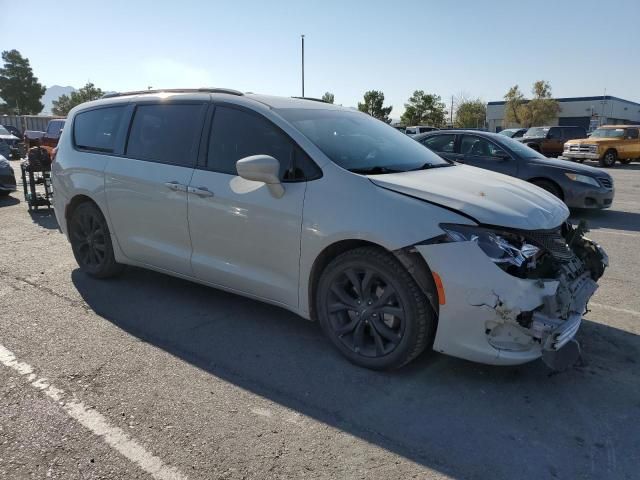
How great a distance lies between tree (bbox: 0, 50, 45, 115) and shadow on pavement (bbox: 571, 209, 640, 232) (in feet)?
223

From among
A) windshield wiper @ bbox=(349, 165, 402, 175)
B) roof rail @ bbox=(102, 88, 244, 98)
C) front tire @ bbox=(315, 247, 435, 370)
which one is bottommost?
front tire @ bbox=(315, 247, 435, 370)

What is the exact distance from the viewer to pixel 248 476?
94.8 inches

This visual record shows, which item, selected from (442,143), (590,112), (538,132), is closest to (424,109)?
(590,112)

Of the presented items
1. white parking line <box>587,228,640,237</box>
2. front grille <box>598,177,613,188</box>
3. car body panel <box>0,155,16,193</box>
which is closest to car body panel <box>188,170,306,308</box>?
white parking line <box>587,228,640,237</box>

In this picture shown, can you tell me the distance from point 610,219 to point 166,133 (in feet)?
26.3

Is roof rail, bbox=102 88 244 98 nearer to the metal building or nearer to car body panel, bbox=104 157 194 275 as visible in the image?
car body panel, bbox=104 157 194 275

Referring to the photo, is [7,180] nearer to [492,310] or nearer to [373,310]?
[373,310]

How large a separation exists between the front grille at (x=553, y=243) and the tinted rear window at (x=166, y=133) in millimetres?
2652

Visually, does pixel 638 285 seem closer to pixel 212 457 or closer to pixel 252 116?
pixel 252 116

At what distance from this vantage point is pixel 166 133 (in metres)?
4.45

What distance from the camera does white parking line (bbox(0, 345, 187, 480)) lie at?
2.45 metres

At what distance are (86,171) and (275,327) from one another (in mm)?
2483

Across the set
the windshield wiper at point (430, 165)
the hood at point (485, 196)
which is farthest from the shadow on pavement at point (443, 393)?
the windshield wiper at point (430, 165)

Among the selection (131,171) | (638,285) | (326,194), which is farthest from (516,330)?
(131,171)
